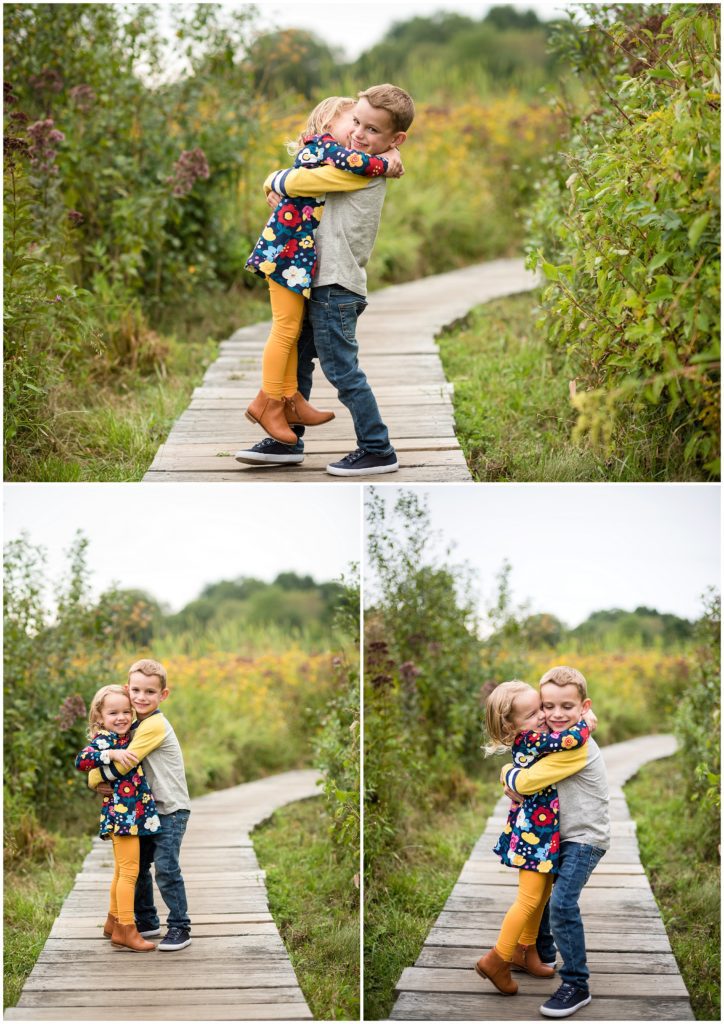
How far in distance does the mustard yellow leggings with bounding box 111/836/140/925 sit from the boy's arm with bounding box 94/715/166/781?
0.25 metres

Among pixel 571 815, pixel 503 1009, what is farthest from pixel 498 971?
pixel 571 815

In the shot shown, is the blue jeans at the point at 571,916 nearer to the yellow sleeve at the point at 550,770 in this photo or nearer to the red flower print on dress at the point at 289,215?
the yellow sleeve at the point at 550,770

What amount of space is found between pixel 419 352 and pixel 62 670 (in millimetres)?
2554

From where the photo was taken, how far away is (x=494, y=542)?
5.71m

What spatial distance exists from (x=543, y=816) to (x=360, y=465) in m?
1.46

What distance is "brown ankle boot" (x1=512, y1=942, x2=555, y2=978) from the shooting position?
3.68 metres

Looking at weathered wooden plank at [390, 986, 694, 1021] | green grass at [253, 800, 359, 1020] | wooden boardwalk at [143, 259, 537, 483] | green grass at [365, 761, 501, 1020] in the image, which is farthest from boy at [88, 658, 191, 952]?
weathered wooden plank at [390, 986, 694, 1021]

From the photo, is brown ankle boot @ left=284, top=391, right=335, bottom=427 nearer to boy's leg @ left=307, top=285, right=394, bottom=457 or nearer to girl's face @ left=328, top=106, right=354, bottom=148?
boy's leg @ left=307, top=285, right=394, bottom=457

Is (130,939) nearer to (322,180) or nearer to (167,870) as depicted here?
(167,870)

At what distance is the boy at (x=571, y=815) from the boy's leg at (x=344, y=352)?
118cm

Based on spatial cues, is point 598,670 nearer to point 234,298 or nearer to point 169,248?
point 234,298

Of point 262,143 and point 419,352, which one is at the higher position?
point 262,143

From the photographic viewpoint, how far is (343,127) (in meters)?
3.95

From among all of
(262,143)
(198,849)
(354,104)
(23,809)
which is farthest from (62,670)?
(262,143)
